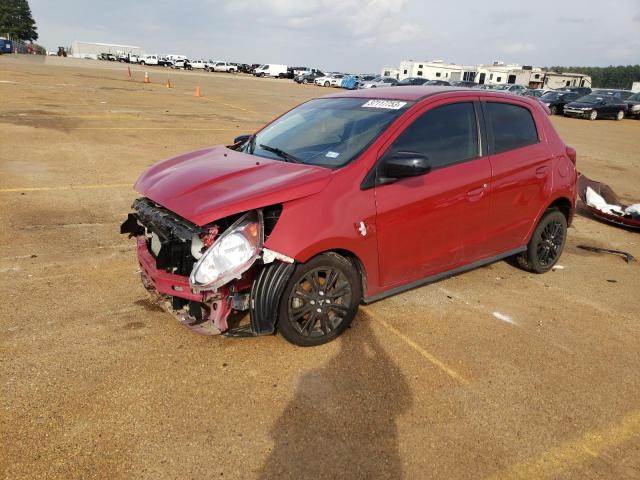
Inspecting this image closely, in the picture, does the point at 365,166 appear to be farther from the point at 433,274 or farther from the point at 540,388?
the point at 540,388

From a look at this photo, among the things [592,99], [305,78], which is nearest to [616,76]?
[305,78]

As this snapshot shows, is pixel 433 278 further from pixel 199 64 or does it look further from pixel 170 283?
pixel 199 64

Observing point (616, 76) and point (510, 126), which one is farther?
point (616, 76)

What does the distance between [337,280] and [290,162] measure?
1006mm

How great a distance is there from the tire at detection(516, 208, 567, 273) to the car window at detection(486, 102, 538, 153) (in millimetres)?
864

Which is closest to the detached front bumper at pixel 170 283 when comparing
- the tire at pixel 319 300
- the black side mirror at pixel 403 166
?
the tire at pixel 319 300

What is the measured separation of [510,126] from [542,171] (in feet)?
1.87

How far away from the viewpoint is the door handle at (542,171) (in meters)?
4.70

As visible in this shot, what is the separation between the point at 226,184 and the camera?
3.40 meters

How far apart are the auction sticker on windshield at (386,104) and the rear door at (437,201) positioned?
0.19 meters

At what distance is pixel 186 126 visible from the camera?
14.4 meters

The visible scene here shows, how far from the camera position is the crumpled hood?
10.3 feet

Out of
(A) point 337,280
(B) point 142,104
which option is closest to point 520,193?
(A) point 337,280

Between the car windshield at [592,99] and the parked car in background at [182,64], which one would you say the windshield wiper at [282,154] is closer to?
the car windshield at [592,99]
